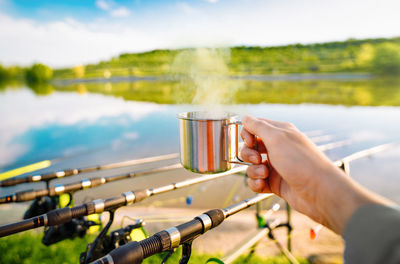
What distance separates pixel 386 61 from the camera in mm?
46562

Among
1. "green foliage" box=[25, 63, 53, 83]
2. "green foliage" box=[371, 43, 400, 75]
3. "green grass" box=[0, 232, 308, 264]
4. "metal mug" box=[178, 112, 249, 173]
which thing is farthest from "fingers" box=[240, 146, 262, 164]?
"green foliage" box=[25, 63, 53, 83]

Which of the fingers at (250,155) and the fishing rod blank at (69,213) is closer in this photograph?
the fingers at (250,155)

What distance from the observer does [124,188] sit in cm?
489

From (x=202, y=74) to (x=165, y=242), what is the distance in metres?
1.19

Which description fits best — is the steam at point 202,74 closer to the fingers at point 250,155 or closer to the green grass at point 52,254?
the fingers at point 250,155

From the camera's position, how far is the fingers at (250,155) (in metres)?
1.04

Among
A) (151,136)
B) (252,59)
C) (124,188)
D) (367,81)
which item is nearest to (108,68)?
(252,59)

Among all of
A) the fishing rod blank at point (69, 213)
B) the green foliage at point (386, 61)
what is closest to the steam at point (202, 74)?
the fishing rod blank at point (69, 213)

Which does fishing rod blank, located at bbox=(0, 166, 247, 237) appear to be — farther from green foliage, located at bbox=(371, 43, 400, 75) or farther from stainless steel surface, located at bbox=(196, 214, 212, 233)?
green foliage, located at bbox=(371, 43, 400, 75)

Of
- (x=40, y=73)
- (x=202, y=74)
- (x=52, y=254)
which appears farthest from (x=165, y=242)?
(x=40, y=73)

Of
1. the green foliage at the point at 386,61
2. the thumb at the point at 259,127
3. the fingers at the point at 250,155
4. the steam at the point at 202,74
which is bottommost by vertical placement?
the fingers at the point at 250,155

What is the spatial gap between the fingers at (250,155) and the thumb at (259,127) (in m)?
0.09

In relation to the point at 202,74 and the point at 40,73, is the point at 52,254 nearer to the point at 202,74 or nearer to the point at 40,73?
the point at 202,74

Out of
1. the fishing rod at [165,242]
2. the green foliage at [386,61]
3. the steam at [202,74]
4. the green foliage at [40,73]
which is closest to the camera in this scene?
the fishing rod at [165,242]
